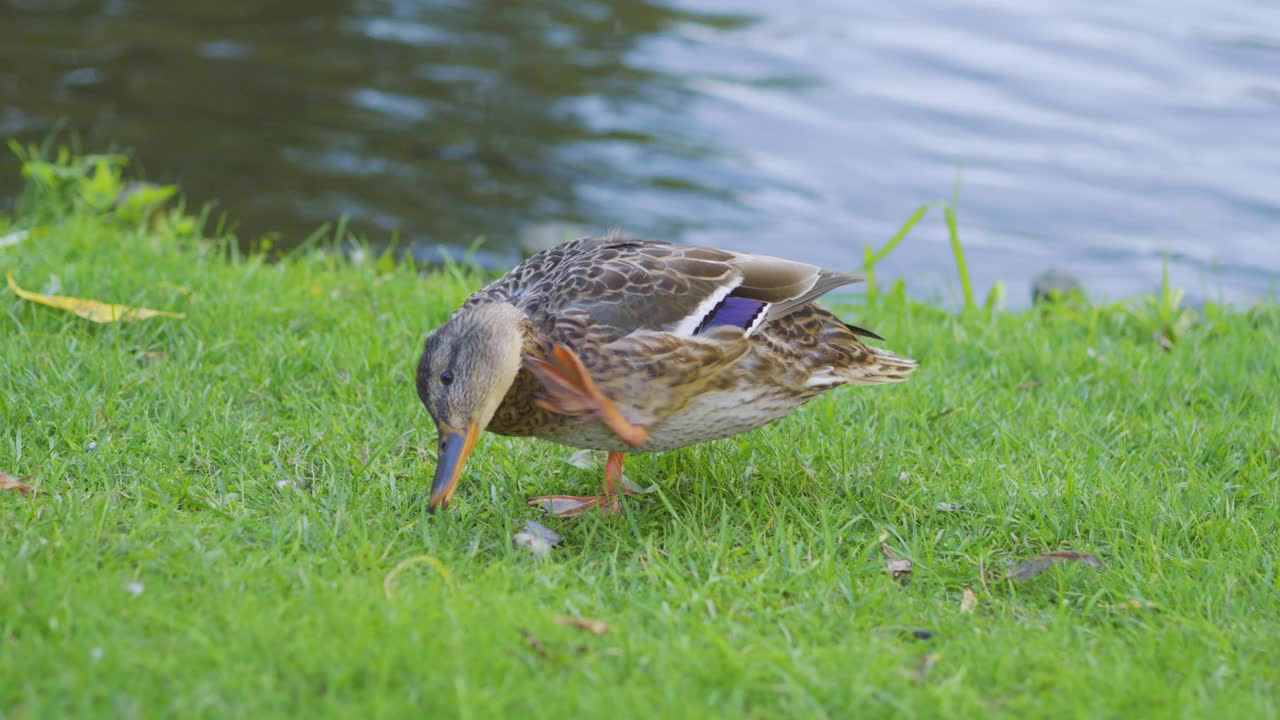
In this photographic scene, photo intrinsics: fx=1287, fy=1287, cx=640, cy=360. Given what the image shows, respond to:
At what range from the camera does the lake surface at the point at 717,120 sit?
8.32m

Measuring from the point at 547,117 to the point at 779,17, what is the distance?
131 inches

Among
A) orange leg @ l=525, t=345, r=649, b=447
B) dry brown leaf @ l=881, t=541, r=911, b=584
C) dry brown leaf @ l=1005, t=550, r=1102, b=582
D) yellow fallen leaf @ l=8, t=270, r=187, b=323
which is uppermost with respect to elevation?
orange leg @ l=525, t=345, r=649, b=447

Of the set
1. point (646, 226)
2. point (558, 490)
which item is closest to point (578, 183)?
point (646, 226)

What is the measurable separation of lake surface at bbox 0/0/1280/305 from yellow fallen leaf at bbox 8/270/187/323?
293 centimetres

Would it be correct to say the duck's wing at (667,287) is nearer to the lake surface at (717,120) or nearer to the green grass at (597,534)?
the green grass at (597,534)

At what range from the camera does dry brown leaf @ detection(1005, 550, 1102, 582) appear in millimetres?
3473

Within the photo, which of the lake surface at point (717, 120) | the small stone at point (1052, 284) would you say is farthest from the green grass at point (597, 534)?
the lake surface at point (717, 120)

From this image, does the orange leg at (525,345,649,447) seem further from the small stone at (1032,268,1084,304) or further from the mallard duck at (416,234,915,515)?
the small stone at (1032,268,1084,304)

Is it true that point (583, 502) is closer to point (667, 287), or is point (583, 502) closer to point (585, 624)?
point (667, 287)

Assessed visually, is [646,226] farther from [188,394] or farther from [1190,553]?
[1190,553]

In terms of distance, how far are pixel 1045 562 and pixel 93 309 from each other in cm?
352

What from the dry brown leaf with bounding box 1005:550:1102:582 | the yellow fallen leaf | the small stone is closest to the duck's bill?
the dry brown leaf with bounding box 1005:550:1102:582

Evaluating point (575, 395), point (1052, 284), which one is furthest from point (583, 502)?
point (1052, 284)

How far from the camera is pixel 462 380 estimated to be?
133 inches
